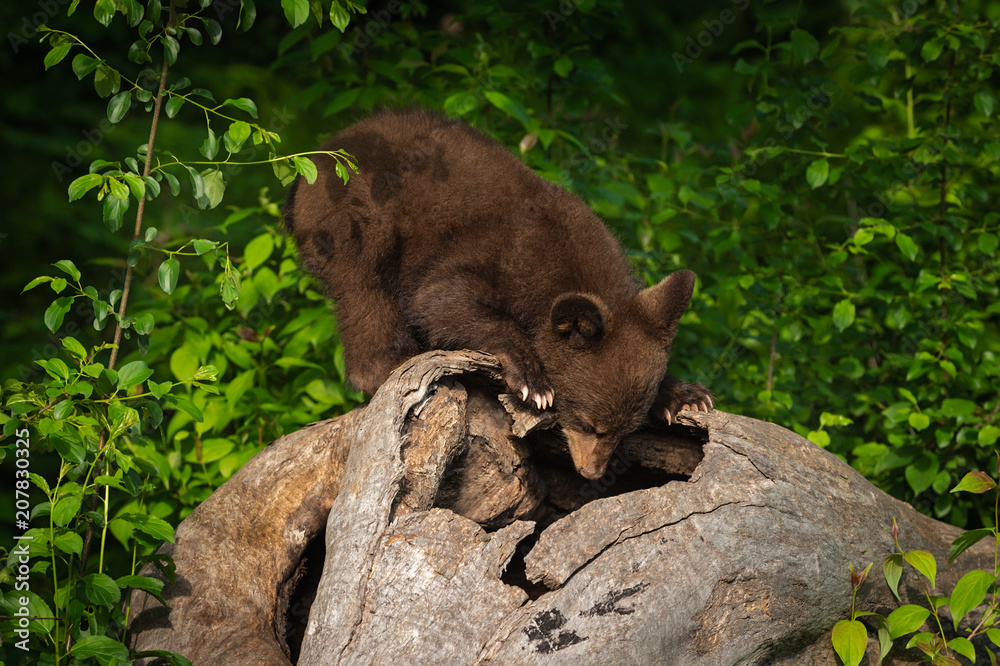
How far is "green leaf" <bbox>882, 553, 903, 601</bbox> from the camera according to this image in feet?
8.49

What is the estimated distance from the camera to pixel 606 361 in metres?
3.28

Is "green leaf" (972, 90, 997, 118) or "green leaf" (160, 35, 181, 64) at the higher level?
"green leaf" (160, 35, 181, 64)

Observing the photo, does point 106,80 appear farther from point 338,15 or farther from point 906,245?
point 906,245

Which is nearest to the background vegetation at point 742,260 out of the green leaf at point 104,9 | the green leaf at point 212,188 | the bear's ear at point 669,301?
the green leaf at point 212,188

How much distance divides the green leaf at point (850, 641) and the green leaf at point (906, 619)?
0.09m

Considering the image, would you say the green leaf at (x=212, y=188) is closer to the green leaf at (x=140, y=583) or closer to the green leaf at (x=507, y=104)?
the green leaf at (x=140, y=583)

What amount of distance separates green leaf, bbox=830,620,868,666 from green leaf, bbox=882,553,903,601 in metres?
0.16

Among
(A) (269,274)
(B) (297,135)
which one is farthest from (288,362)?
Answer: (B) (297,135)

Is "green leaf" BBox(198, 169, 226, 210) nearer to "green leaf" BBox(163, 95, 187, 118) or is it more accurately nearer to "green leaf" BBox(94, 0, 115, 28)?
"green leaf" BBox(163, 95, 187, 118)

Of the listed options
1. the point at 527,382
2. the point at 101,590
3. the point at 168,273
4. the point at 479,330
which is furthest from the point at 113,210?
the point at 527,382

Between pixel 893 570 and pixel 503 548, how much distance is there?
122 cm

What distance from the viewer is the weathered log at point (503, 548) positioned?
96.4 inches

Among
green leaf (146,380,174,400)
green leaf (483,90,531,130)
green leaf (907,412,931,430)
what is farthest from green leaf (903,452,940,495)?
green leaf (146,380,174,400)

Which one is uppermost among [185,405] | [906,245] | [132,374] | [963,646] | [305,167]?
[305,167]
